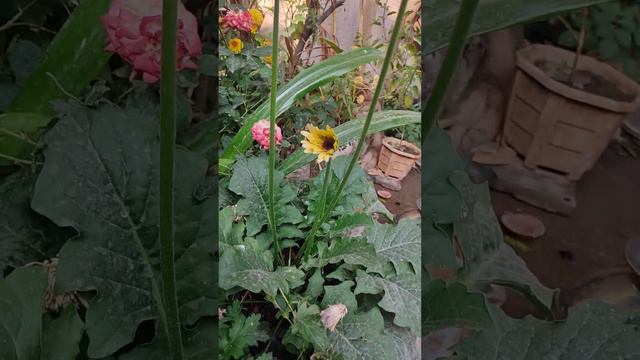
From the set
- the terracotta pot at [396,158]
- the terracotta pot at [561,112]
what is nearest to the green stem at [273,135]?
the terracotta pot at [396,158]

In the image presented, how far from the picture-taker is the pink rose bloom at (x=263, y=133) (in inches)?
25.3

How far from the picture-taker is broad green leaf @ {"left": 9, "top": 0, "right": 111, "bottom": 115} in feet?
1.61

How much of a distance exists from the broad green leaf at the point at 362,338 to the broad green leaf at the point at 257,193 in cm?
14

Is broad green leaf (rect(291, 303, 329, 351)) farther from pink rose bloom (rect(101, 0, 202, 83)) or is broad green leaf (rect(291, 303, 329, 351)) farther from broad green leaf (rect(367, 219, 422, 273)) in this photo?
pink rose bloom (rect(101, 0, 202, 83))

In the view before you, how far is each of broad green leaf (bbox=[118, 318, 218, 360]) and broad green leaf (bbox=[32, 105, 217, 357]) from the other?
0.01 metres

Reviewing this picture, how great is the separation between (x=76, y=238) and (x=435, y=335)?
0.36 m

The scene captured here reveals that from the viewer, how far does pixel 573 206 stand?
2.13 ft

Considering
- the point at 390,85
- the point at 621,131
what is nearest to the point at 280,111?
the point at 390,85

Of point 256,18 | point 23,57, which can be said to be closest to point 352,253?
point 256,18

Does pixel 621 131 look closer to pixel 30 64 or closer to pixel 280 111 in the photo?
pixel 280 111

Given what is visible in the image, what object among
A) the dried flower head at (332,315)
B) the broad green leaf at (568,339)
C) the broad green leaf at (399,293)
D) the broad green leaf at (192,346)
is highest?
the broad green leaf at (568,339)

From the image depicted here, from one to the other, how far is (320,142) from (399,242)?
15cm

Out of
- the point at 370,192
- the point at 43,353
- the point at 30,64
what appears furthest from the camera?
the point at 370,192

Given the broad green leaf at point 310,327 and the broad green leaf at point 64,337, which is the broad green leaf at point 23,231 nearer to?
the broad green leaf at point 64,337
